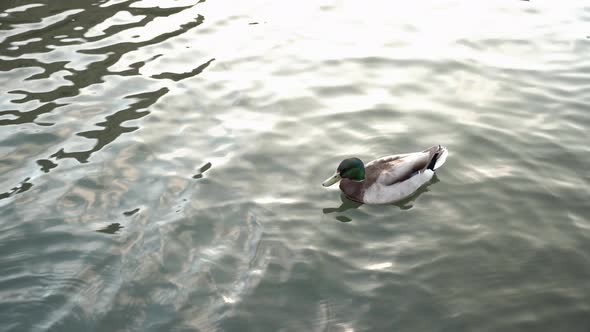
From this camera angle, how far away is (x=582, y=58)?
35.9 feet

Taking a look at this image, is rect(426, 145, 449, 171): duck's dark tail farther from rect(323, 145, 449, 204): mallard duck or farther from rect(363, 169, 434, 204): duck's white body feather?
rect(363, 169, 434, 204): duck's white body feather

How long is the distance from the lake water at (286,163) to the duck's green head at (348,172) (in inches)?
10.3

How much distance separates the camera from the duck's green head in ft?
26.2

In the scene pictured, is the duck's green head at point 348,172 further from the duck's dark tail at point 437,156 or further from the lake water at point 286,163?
the duck's dark tail at point 437,156

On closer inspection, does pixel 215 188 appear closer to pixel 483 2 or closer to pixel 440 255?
pixel 440 255

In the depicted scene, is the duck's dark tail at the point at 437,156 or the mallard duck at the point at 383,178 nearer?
the mallard duck at the point at 383,178

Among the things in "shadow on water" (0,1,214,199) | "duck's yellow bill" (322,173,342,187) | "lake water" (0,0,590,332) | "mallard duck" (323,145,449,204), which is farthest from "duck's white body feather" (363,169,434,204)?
"shadow on water" (0,1,214,199)

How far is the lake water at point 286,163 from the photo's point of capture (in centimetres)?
650

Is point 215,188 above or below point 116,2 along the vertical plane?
below

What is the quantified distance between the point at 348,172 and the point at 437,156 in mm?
1160

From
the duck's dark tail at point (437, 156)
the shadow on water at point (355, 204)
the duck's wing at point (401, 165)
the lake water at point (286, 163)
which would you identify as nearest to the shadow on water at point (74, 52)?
the lake water at point (286, 163)

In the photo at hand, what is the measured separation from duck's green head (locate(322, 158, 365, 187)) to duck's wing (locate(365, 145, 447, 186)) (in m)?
0.11

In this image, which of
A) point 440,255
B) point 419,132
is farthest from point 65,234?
point 419,132

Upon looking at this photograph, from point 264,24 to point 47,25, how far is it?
382 centimetres
